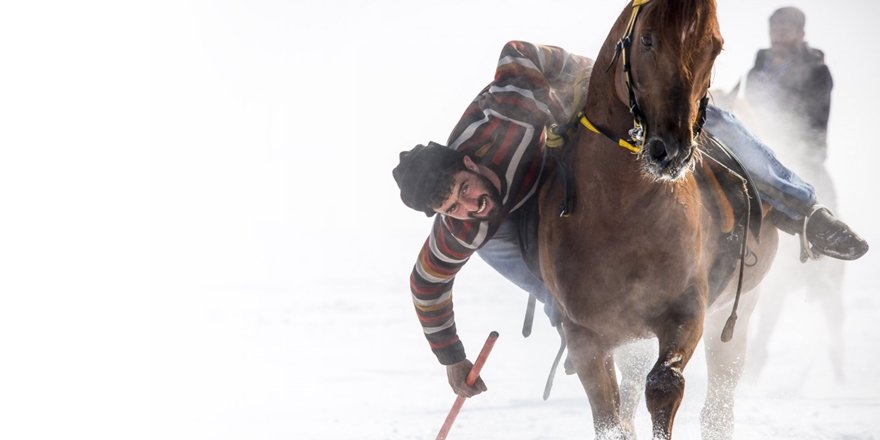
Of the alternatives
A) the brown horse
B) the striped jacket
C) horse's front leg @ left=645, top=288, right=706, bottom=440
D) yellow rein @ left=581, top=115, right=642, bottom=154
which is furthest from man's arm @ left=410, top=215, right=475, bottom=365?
horse's front leg @ left=645, top=288, right=706, bottom=440

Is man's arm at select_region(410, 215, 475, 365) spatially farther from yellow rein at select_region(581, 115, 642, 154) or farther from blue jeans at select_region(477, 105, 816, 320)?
yellow rein at select_region(581, 115, 642, 154)

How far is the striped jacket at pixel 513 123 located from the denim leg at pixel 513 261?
0.14 m

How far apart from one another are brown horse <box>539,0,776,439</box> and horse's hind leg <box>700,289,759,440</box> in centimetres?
117

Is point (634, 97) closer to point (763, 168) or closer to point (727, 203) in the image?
point (727, 203)

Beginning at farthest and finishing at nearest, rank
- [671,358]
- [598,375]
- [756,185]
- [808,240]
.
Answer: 1. [808,240]
2. [756,185]
3. [598,375]
4. [671,358]

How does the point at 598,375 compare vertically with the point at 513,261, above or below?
below

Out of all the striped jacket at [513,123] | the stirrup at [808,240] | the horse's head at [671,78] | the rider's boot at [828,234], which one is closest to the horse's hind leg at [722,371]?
the stirrup at [808,240]

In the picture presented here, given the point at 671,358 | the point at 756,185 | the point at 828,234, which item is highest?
the point at 756,185

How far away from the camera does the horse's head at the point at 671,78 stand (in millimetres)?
2629

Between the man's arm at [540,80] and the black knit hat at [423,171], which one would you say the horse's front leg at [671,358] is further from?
the black knit hat at [423,171]

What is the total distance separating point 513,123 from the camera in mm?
3582

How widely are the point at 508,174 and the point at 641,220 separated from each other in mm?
607

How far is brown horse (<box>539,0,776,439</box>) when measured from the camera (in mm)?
2680

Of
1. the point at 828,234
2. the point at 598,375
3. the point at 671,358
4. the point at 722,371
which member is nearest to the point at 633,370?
the point at 722,371
